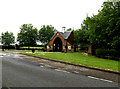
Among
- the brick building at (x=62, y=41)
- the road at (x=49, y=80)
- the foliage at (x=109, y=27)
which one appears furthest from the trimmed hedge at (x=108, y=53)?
the brick building at (x=62, y=41)

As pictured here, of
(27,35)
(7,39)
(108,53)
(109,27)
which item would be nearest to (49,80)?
(109,27)

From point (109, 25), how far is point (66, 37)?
25433 mm

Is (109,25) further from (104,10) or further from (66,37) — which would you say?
(66,37)

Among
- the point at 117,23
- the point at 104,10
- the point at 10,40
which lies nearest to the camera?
the point at 117,23

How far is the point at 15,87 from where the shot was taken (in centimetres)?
492

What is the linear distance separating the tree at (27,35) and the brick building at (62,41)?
75.6 feet

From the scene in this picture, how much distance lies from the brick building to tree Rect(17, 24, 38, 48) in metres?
23.0

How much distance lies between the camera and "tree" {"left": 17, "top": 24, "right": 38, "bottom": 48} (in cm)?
6625

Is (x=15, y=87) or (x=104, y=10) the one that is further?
(x=104, y=10)

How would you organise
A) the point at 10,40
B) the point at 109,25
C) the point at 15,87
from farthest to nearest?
the point at 10,40, the point at 109,25, the point at 15,87

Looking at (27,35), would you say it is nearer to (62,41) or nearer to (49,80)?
(62,41)

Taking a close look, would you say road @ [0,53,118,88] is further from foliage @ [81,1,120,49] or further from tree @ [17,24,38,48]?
tree @ [17,24,38,48]

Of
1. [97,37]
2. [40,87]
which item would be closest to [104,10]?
[97,37]

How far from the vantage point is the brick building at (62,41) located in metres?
40.3
